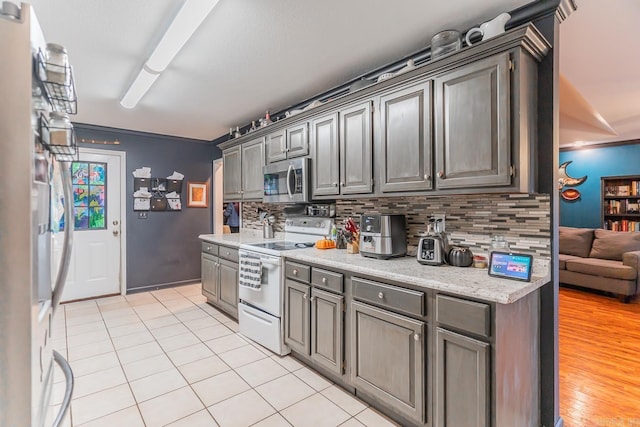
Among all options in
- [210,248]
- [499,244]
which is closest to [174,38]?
[499,244]

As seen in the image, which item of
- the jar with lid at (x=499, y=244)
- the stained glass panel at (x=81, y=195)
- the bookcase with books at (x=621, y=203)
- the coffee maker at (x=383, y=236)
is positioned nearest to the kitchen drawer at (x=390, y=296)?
the coffee maker at (x=383, y=236)

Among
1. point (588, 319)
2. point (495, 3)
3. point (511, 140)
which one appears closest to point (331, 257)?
point (511, 140)

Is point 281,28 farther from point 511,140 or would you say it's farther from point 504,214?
point 504,214

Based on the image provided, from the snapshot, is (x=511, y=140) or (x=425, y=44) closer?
(x=511, y=140)

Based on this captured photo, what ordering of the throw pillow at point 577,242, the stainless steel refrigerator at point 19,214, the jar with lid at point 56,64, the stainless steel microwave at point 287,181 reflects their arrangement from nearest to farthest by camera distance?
the stainless steel refrigerator at point 19,214 < the jar with lid at point 56,64 < the stainless steel microwave at point 287,181 < the throw pillow at point 577,242

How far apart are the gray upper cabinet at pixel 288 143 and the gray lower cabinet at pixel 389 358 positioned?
64.5 inches

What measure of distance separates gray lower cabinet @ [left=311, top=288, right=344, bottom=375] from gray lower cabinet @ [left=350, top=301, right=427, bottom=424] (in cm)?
12

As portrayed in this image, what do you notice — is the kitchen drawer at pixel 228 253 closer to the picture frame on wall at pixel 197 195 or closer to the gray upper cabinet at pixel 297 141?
the gray upper cabinet at pixel 297 141

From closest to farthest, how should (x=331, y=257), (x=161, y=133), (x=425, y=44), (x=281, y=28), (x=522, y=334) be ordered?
(x=522, y=334) < (x=281, y=28) < (x=425, y=44) < (x=331, y=257) < (x=161, y=133)

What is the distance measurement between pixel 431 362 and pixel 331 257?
3.32 feet

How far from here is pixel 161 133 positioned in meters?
4.91

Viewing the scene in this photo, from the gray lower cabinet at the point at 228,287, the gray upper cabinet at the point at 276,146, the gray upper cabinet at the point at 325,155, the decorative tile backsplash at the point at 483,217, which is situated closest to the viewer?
the decorative tile backsplash at the point at 483,217

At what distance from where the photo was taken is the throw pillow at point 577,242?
16.5ft

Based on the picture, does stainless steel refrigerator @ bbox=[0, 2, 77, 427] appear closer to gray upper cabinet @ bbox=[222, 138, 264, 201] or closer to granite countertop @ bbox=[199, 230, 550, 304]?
granite countertop @ bbox=[199, 230, 550, 304]
